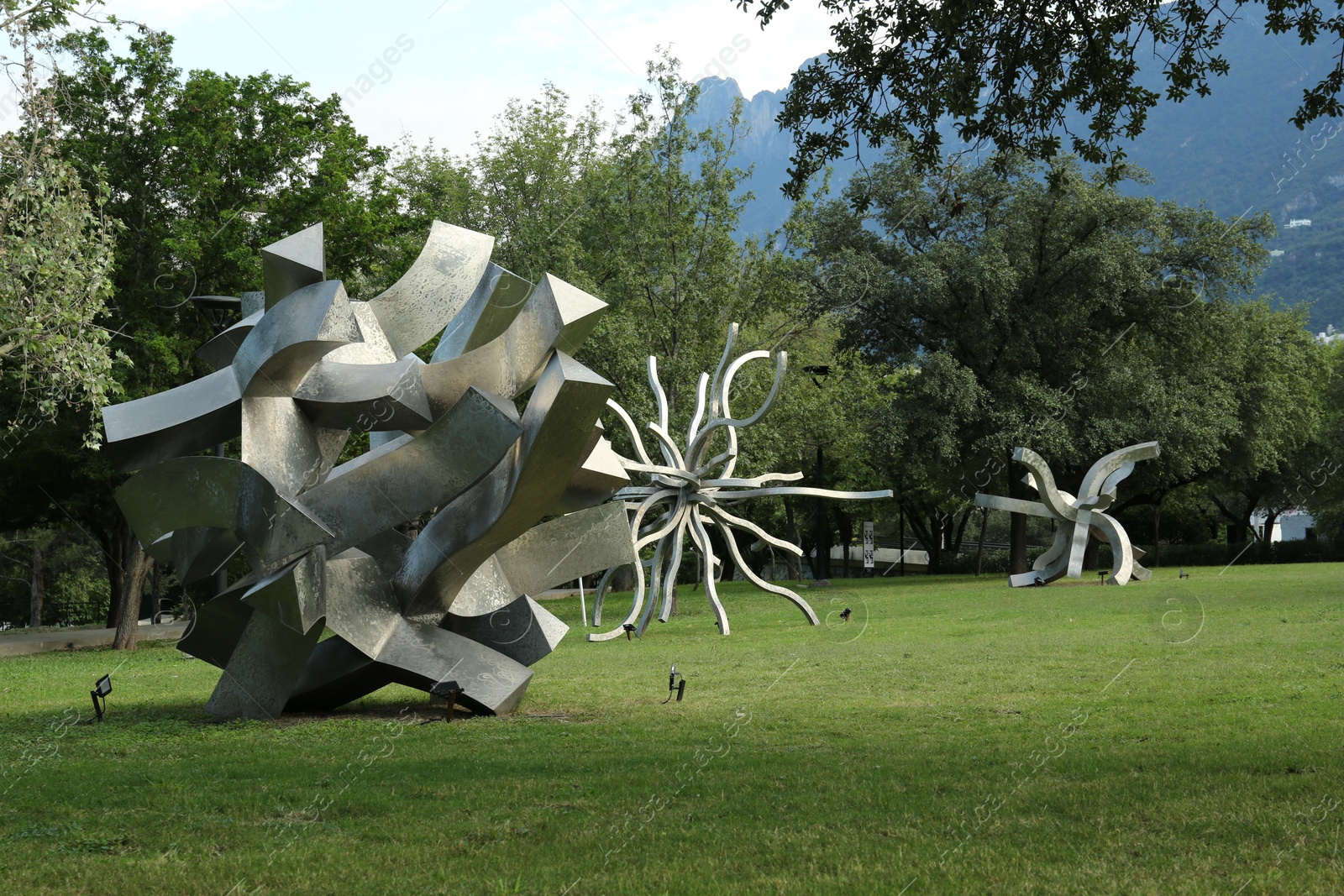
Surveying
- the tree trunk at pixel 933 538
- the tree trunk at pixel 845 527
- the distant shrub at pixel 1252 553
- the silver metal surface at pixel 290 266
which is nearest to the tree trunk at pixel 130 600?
the silver metal surface at pixel 290 266

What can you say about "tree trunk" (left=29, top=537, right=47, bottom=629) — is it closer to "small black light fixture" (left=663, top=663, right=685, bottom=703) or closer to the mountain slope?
"small black light fixture" (left=663, top=663, right=685, bottom=703)

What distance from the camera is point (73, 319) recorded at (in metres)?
14.8

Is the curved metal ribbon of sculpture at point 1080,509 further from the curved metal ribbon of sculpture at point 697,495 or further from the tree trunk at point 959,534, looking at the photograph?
the tree trunk at point 959,534

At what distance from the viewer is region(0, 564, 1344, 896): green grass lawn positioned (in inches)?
208

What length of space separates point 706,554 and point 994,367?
18.4 metres

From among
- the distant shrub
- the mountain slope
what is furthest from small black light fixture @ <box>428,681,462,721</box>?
the mountain slope

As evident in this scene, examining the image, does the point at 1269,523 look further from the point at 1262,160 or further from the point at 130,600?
the point at 1262,160

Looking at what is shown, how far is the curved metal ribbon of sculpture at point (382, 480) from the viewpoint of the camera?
382 inches

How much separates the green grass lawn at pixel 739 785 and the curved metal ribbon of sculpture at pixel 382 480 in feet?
2.48

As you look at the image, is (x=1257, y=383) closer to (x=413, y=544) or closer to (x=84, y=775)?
(x=413, y=544)

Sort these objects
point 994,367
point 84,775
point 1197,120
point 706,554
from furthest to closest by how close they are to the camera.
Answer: point 1197,120
point 994,367
point 706,554
point 84,775

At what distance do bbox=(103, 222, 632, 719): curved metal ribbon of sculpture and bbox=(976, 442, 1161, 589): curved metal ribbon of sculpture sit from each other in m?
20.2

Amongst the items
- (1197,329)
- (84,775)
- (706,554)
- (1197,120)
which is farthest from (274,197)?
(1197,120)

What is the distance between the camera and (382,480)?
991 cm
